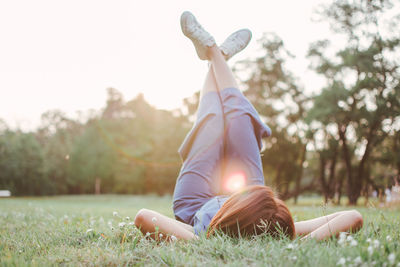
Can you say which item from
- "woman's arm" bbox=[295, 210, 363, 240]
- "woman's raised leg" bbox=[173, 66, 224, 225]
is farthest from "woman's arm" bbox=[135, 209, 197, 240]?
"woman's arm" bbox=[295, 210, 363, 240]

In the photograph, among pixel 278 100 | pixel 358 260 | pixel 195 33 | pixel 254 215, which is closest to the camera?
pixel 358 260

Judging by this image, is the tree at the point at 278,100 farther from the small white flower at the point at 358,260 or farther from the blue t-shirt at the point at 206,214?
the small white flower at the point at 358,260

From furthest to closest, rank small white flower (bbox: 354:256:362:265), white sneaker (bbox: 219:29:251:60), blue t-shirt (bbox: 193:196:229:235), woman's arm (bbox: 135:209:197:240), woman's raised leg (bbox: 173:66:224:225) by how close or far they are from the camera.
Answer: white sneaker (bbox: 219:29:251:60)
woman's raised leg (bbox: 173:66:224:225)
blue t-shirt (bbox: 193:196:229:235)
woman's arm (bbox: 135:209:197:240)
small white flower (bbox: 354:256:362:265)

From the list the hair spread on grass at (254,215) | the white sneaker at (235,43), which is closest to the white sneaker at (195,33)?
the white sneaker at (235,43)

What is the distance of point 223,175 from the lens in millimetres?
3742

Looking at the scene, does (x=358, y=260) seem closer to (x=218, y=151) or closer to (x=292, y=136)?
(x=218, y=151)

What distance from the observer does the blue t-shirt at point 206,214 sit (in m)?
2.78

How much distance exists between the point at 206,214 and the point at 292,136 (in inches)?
869

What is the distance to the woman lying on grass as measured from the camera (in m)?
2.32

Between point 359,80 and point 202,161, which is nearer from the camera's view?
point 202,161

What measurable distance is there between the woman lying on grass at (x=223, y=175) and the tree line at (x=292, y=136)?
624mm

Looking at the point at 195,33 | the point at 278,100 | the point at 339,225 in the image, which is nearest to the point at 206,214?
the point at 339,225

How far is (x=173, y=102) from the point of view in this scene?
1430 inches

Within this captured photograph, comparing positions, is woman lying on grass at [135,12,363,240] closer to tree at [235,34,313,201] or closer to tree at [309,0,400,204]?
tree at [309,0,400,204]
